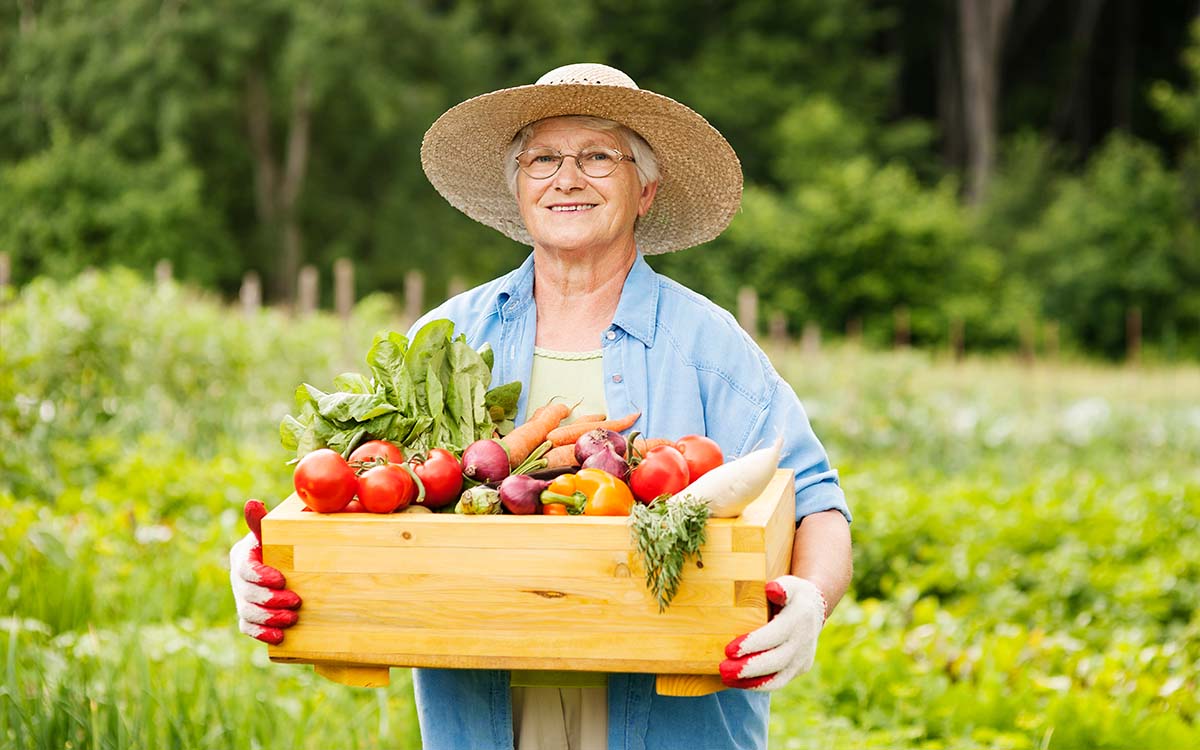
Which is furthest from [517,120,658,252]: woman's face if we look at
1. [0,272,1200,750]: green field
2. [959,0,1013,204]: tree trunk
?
[959,0,1013,204]: tree trunk

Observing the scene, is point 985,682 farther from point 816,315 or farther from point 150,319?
point 816,315

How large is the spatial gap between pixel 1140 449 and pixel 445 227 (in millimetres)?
17053

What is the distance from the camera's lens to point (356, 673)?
7.53 ft

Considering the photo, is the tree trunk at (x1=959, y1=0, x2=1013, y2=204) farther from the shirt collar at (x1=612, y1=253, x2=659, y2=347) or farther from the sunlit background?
the shirt collar at (x1=612, y1=253, x2=659, y2=347)

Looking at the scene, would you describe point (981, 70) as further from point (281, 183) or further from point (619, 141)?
point (619, 141)

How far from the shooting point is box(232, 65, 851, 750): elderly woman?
2.49 meters

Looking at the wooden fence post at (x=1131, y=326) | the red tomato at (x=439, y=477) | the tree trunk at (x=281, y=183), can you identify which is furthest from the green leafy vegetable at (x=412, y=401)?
the tree trunk at (x=281, y=183)

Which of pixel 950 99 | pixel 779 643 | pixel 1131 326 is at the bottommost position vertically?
pixel 1131 326

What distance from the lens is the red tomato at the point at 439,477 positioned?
224 cm

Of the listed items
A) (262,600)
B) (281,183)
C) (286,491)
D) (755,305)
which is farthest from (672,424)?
(281,183)

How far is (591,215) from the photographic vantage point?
8.56ft

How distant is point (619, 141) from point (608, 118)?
51 mm

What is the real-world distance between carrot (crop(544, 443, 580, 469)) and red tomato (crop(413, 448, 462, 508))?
17 centimetres

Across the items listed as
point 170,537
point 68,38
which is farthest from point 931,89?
point 170,537
